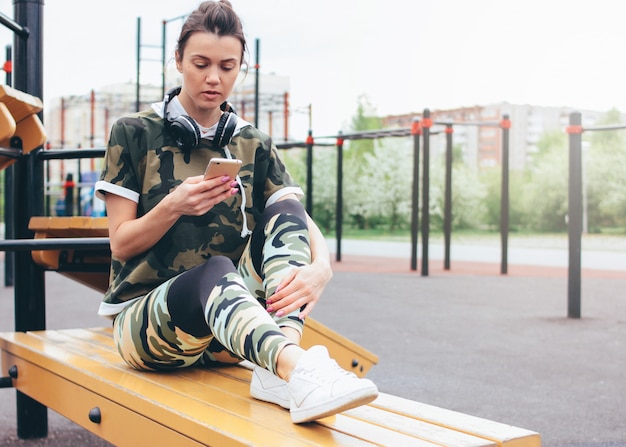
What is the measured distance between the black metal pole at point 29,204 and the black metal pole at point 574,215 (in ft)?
12.6

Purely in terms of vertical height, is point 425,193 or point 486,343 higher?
point 425,193

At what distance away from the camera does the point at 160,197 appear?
6.33 feet

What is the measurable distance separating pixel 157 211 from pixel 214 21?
46 cm

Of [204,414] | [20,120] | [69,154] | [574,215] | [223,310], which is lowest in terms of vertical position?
[204,414]

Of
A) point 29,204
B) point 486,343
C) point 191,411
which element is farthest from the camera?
point 486,343

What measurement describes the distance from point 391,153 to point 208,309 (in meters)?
31.7

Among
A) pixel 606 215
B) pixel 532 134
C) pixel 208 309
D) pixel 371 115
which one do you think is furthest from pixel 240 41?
pixel 532 134

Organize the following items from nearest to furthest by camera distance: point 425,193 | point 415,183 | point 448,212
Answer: point 425,193 < point 415,183 < point 448,212

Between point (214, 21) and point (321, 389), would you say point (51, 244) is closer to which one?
point (214, 21)

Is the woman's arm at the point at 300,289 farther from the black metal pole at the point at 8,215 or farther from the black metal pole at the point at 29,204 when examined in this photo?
the black metal pole at the point at 8,215

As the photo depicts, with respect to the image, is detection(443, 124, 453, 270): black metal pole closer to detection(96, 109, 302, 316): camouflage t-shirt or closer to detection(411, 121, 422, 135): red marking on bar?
detection(411, 121, 422, 135): red marking on bar

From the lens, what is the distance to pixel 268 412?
156 centimetres

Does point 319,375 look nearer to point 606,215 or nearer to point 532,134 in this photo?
point 606,215

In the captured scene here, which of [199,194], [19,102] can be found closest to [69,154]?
[19,102]
